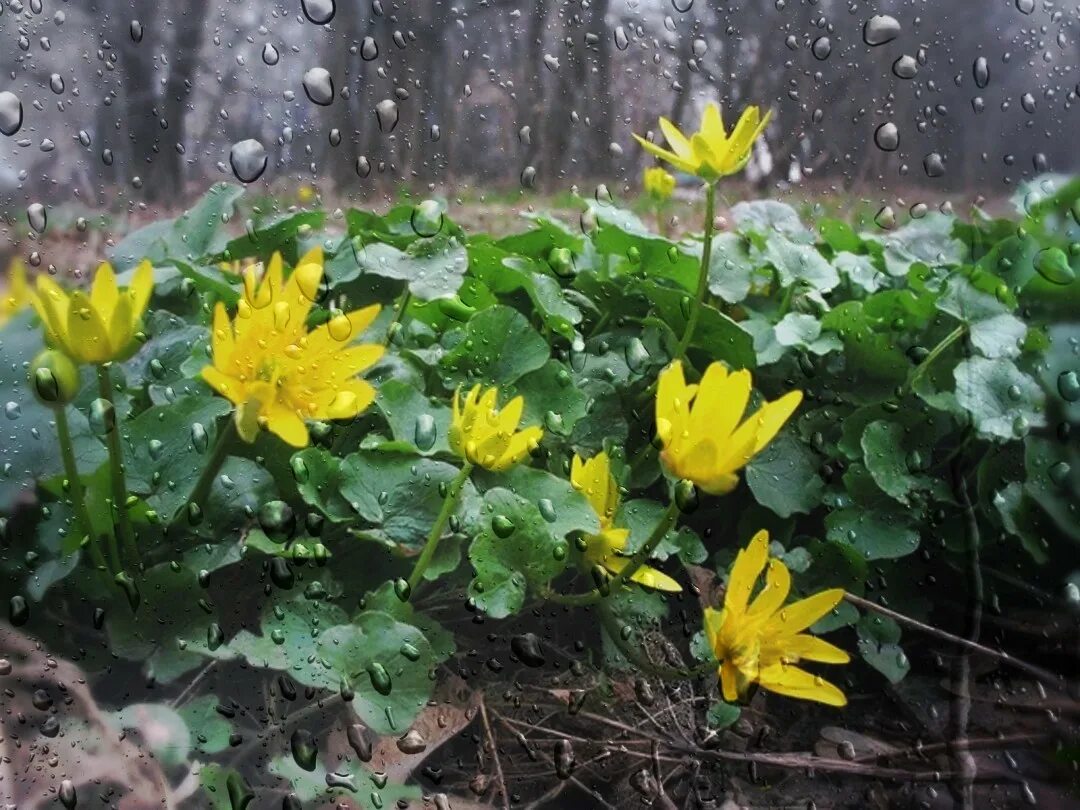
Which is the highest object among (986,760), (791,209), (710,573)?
(791,209)

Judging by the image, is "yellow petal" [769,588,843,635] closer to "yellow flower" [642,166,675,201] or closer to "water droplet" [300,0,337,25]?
"yellow flower" [642,166,675,201]

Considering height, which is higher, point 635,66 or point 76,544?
point 635,66

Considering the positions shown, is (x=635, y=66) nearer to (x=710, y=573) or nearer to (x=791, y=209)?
(x=791, y=209)

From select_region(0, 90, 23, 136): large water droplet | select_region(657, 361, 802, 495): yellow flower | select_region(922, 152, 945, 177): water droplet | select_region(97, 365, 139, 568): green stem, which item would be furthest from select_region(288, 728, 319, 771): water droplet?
select_region(922, 152, 945, 177): water droplet

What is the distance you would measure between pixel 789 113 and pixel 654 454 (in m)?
0.20

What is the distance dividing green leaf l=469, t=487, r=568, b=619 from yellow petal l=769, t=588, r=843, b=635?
0.36ft

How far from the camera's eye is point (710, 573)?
0.45 m

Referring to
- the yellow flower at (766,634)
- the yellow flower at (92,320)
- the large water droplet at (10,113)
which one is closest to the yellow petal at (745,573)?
the yellow flower at (766,634)

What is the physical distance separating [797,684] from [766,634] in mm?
35

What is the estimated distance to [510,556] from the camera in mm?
425

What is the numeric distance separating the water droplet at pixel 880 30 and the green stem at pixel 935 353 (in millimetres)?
165

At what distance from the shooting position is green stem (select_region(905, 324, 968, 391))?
50 centimetres

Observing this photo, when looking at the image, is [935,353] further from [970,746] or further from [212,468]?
[212,468]

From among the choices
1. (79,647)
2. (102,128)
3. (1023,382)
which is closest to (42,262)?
(102,128)
